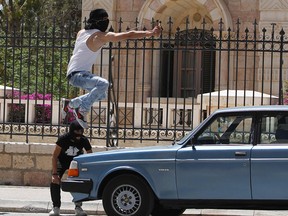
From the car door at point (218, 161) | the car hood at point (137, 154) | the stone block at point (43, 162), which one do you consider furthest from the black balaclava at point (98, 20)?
the stone block at point (43, 162)

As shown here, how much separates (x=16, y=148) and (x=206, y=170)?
577 centimetres

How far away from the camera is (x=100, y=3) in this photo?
76.2ft

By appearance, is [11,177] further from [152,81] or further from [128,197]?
[152,81]

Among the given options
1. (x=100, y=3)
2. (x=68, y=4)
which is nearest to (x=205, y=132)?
(x=100, y=3)

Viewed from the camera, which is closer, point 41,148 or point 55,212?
point 55,212

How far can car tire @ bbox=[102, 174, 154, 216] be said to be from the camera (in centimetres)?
1026

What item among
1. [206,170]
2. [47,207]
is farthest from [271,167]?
[47,207]

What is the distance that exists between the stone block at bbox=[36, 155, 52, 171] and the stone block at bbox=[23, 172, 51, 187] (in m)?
0.11

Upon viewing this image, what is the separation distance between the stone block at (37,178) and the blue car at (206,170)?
4.23m

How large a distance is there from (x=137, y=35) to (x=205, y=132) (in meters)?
1.43

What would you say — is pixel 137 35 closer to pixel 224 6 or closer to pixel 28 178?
pixel 28 178

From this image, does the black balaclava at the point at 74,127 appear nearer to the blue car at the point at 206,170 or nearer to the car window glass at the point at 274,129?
the blue car at the point at 206,170

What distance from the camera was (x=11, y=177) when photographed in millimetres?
14961

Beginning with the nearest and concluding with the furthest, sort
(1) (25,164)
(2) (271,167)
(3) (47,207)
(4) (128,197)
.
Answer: (2) (271,167) → (4) (128,197) → (3) (47,207) → (1) (25,164)
